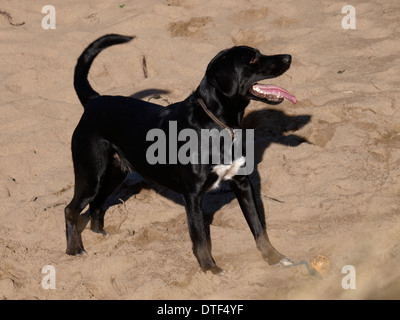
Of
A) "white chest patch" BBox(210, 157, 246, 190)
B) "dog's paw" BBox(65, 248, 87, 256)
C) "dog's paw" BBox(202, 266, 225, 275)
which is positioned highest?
"white chest patch" BBox(210, 157, 246, 190)

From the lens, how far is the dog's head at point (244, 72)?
4191mm

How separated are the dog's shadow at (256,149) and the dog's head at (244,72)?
111 centimetres

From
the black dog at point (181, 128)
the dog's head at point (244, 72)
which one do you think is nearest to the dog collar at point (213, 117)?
the black dog at point (181, 128)

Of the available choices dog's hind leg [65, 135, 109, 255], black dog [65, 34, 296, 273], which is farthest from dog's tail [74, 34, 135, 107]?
dog's hind leg [65, 135, 109, 255]

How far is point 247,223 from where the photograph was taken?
15.8ft

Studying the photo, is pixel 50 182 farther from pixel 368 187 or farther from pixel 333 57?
pixel 333 57

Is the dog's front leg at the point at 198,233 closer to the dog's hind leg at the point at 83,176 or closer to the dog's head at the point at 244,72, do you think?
the dog's head at the point at 244,72

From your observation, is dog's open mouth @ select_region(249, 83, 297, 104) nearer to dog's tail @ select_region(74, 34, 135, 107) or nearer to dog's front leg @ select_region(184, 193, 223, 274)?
dog's front leg @ select_region(184, 193, 223, 274)

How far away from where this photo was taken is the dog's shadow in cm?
539

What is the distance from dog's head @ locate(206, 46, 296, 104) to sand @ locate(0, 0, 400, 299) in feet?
3.56

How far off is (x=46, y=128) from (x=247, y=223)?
8.95 ft

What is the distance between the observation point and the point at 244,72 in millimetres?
4301

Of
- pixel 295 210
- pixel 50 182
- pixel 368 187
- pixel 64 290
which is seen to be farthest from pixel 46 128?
pixel 368 187

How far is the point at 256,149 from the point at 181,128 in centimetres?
161
